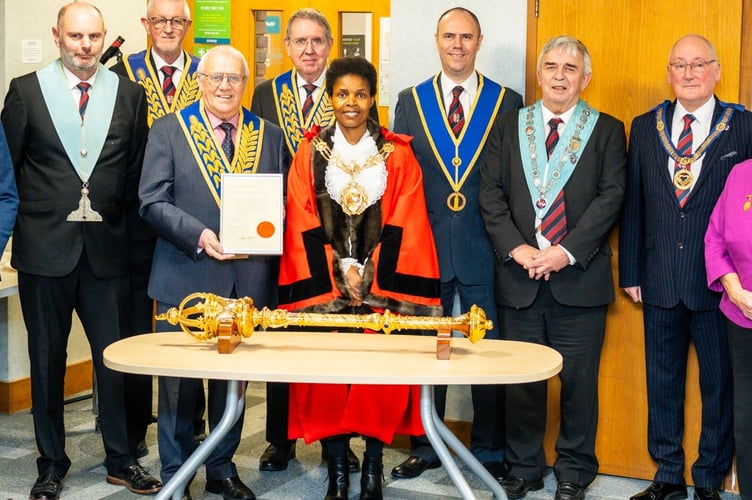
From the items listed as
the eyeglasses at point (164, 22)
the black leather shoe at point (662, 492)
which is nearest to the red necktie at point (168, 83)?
the eyeglasses at point (164, 22)

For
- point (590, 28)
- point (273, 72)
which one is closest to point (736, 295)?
point (590, 28)

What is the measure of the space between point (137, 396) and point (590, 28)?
2.41 meters

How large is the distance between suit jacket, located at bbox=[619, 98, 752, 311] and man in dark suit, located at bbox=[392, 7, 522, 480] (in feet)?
1.85

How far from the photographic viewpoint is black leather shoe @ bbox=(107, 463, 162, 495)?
3.99 meters

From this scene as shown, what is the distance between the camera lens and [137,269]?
4.33 meters

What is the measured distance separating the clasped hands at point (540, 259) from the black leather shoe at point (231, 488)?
1328mm

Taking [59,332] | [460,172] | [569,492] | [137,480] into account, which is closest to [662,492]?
[569,492]

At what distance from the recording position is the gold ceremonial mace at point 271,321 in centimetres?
311

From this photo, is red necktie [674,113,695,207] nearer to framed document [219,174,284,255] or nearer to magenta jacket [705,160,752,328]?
magenta jacket [705,160,752,328]

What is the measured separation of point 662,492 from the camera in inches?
159

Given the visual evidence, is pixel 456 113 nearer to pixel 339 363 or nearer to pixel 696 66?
pixel 696 66

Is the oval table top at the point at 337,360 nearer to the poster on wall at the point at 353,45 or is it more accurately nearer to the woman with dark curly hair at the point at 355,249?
the woman with dark curly hair at the point at 355,249

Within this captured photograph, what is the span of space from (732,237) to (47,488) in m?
2.63

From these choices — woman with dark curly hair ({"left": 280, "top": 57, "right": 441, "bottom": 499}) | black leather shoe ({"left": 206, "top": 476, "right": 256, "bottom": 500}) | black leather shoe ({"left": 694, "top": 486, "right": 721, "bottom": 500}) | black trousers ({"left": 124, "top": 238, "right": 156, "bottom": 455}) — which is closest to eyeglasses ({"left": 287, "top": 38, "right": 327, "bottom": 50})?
woman with dark curly hair ({"left": 280, "top": 57, "right": 441, "bottom": 499})
